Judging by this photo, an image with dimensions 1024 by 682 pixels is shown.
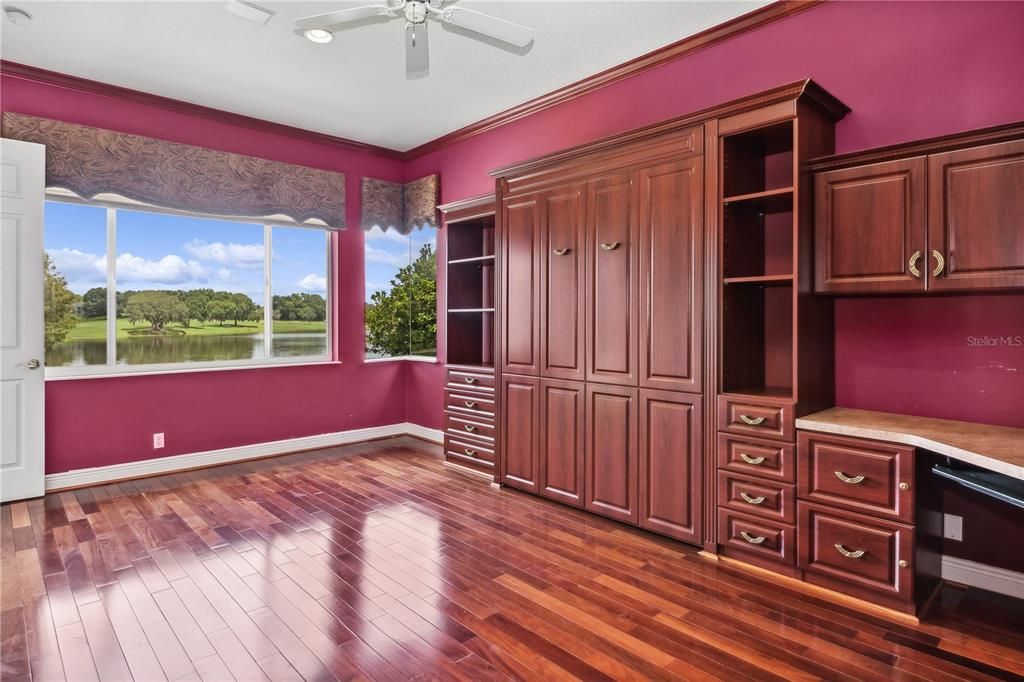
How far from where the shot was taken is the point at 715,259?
3033mm

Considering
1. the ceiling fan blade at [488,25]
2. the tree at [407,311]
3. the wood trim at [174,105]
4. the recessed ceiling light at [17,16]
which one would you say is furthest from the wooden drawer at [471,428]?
the recessed ceiling light at [17,16]

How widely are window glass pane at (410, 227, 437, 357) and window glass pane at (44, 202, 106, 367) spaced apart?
273 cm

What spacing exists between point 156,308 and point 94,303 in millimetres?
427

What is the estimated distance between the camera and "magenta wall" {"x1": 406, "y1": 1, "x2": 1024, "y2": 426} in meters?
2.57

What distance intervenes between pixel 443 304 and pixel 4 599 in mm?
3841

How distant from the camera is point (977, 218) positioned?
7.79 feet

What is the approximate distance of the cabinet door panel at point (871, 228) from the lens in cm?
253

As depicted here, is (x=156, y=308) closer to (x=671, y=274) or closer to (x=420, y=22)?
(x=420, y=22)

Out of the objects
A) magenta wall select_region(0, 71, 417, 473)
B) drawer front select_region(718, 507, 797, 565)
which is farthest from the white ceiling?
drawer front select_region(718, 507, 797, 565)

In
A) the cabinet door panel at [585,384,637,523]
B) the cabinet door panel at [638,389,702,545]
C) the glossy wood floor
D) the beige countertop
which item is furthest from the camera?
the cabinet door panel at [585,384,637,523]

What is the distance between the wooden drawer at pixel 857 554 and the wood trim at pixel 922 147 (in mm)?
1600

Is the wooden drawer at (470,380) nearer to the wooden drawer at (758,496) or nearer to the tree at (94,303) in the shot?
the wooden drawer at (758,496)

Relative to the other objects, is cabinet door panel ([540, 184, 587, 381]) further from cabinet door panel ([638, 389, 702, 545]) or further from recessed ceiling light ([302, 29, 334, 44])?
recessed ceiling light ([302, 29, 334, 44])

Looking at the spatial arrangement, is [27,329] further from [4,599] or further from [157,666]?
[157,666]
